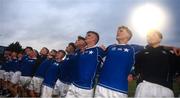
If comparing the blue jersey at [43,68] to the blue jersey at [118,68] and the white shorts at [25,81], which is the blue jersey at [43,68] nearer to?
the white shorts at [25,81]

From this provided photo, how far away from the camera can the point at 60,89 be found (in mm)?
13312

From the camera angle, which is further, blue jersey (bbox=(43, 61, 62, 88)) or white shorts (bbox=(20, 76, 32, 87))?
white shorts (bbox=(20, 76, 32, 87))

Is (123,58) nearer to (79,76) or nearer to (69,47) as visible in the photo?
(79,76)

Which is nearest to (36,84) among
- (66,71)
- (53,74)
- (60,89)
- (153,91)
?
(53,74)

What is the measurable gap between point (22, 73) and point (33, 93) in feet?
6.30

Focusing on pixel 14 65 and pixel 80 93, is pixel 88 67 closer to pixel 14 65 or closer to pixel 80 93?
pixel 80 93

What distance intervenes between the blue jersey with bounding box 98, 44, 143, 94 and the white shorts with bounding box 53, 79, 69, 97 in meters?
4.52

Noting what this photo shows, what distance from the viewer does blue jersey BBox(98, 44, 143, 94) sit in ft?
26.1

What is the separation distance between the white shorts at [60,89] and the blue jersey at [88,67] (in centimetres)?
379

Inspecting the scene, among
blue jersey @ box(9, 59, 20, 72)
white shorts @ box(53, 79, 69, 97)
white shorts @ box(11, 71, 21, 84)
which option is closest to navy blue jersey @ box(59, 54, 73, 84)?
white shorts @ box(53, 79, 69, 97)

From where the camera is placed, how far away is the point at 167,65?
25.0ft

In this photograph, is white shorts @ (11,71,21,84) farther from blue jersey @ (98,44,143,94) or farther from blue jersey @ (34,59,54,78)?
blue jersey @ (98,44,143,94)

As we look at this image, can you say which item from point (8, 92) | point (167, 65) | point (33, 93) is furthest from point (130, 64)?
point (8, 92)

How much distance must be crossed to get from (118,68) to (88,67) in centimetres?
89
